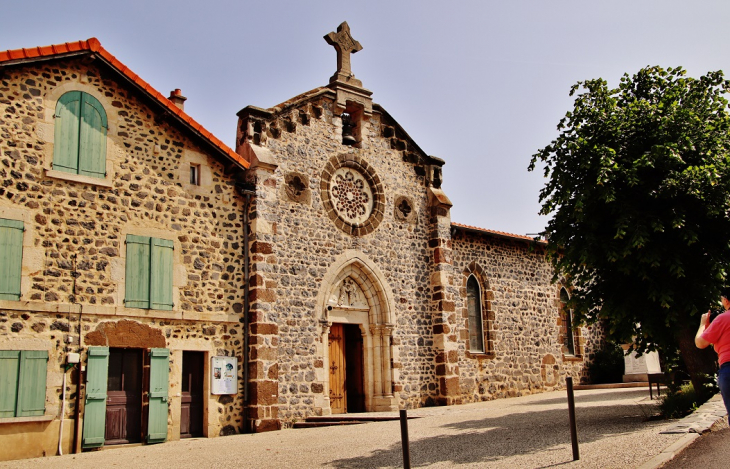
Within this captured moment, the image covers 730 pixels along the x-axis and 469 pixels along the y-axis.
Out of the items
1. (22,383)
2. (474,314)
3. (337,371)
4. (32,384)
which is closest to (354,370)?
(337,371)

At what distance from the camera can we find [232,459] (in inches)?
379

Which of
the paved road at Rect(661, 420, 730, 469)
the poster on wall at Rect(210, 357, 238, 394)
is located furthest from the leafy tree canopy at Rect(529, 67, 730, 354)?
the poster on wall at Rect(210, 357, 238, 394)

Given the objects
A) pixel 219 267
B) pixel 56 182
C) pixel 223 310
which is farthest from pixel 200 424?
pixel 56 182

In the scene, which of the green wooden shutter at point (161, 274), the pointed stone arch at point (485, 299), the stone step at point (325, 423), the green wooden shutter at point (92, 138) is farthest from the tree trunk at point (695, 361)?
the green wooden shutter at point (92, 138)

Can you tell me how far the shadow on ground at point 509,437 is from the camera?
871 cm

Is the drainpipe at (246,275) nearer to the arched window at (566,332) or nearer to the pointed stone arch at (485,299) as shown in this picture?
the pointed stone arch at (485,299)

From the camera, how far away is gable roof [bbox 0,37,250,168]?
11.6 metres

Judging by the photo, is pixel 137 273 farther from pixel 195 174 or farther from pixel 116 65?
pixel 116 65

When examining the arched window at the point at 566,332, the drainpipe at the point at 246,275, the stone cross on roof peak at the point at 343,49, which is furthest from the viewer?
the arched window at the point at 566,332

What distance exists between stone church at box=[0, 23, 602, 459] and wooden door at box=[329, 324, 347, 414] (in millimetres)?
56

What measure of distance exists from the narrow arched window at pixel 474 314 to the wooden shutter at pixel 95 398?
10.3 meters

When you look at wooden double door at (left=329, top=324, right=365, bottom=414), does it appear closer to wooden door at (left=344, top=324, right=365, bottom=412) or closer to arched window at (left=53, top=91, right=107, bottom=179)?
wooden door at (left=344, top=324, right=365, bottom=412)

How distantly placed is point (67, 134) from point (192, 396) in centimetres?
533

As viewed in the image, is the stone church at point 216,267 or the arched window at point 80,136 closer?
the stone church at point 216,267
